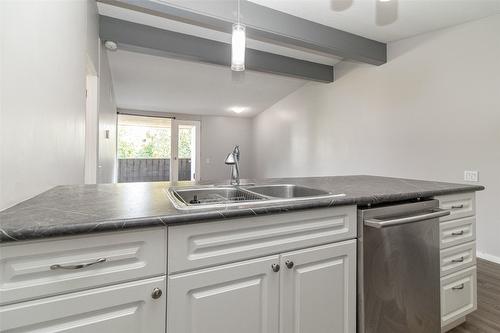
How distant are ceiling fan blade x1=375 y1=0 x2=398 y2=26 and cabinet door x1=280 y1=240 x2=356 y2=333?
103 inches

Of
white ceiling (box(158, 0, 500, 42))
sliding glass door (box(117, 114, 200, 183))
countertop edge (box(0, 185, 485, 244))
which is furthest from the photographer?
sliding glass door (box(117, 114, 200, 183))

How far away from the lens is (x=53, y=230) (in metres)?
0.70

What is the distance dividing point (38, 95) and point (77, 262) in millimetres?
807

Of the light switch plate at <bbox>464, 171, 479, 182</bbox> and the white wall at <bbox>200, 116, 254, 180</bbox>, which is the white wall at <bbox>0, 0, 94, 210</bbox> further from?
the white wall at <bbox>200, 116, 254, 180</bbox>

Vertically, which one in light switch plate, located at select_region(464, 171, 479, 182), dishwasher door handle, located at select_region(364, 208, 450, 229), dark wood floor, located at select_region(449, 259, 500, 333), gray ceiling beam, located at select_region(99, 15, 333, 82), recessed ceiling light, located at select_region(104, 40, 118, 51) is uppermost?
gray ceiling beam, located at select_region(99, 15, 333, 82)

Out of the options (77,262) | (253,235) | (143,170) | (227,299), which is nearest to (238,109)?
(143,170)

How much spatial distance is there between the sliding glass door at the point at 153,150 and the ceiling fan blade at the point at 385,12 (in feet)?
Result: 15.3

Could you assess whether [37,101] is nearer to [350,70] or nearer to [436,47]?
[436,47]

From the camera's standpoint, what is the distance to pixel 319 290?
3.73ft

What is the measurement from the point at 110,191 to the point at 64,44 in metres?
0.92

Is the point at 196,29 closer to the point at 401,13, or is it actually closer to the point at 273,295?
the point at 401,13

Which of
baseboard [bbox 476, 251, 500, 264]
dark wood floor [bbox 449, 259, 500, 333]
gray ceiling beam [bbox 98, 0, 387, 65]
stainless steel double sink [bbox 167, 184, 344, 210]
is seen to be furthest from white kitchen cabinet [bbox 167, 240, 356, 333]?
baseboard [bbox 476, 251, 500, 264]

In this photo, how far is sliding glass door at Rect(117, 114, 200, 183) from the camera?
21.9 ft

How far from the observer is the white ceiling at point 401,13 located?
2615 millimetres
